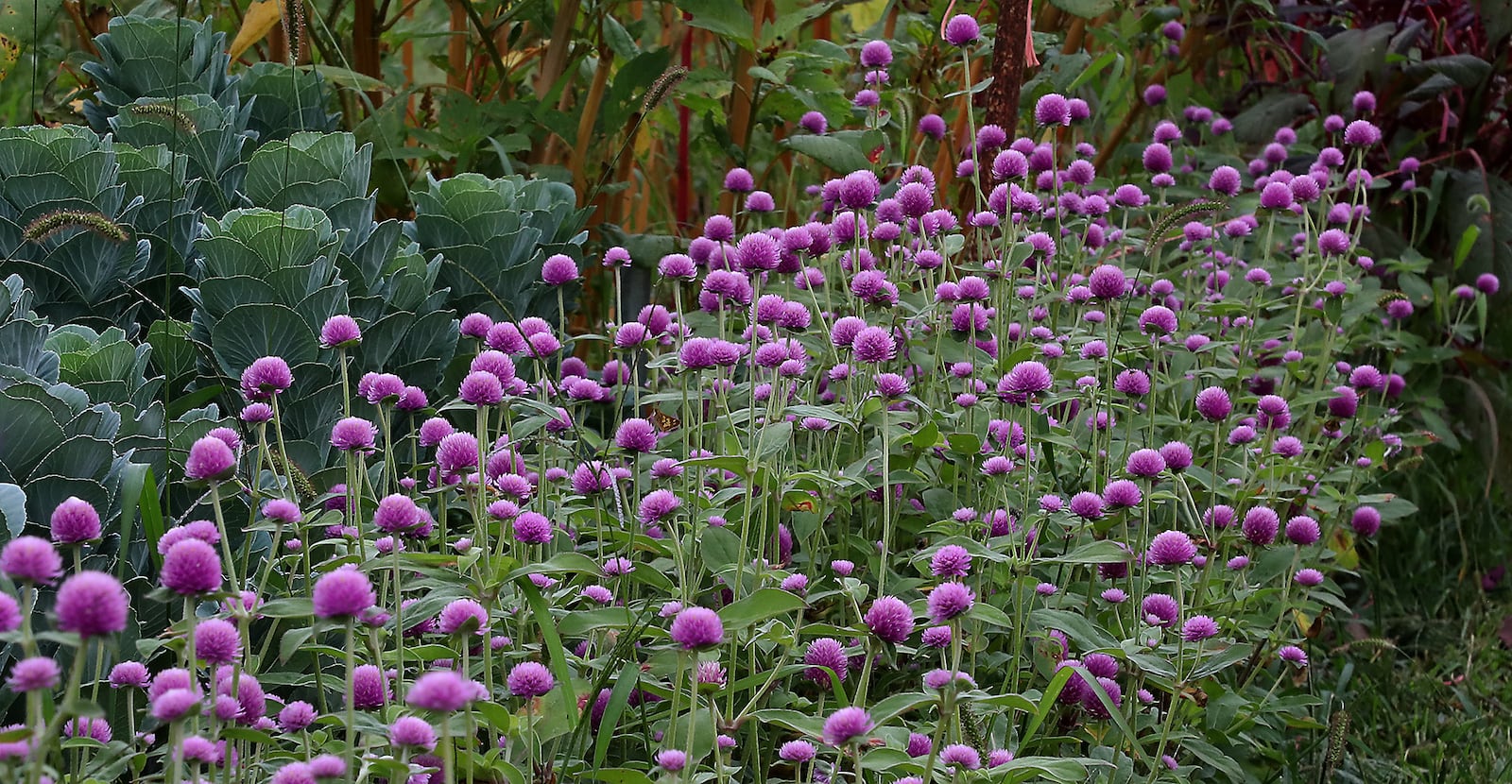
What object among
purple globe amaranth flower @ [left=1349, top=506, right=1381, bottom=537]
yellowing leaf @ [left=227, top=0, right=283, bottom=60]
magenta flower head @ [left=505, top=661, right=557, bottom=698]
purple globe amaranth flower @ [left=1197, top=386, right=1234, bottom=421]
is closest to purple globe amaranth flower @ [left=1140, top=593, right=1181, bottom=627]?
purple globe amaranth flower @ [left=1197, top=386, right=1234, bottom=421]

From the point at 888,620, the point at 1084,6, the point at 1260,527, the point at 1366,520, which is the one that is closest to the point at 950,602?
the point at 888,620

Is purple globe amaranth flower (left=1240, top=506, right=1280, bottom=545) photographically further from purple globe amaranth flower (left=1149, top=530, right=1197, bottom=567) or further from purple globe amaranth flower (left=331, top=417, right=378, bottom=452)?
purple globe amaranth flower (left=331, top=417, right=378, bottom=452)

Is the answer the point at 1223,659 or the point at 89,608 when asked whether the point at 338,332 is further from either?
the point at 1223,659

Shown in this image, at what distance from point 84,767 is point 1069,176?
178 cm

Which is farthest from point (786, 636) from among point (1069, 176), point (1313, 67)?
point (1313, 67)

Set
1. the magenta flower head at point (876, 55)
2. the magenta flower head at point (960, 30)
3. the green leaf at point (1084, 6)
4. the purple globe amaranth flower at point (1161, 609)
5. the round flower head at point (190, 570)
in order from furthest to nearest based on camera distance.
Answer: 1. the green leaf at point (1084, 6)
2. the magenta flower head at point (876, 55)
3. the magenta flower head at point (960, 30)
4. the purple globe amaranth flower at point (1161, 609)
5. the round flower head at point (190, 570)

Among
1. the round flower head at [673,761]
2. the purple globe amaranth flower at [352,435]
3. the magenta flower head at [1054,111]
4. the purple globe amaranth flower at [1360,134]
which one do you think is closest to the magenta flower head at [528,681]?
the round flower head at [673,761]

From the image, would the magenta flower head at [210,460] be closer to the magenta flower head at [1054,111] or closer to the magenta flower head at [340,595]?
the magenta flower head at [340,595]

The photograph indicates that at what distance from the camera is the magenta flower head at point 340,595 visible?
801 millimetres

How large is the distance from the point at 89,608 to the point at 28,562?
0.07 m

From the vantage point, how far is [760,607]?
101 centimetres

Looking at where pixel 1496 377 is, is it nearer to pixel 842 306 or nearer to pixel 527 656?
pixel 842 306

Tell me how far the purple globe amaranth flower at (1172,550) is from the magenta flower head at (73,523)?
3.15 feet

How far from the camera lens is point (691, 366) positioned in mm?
1334
